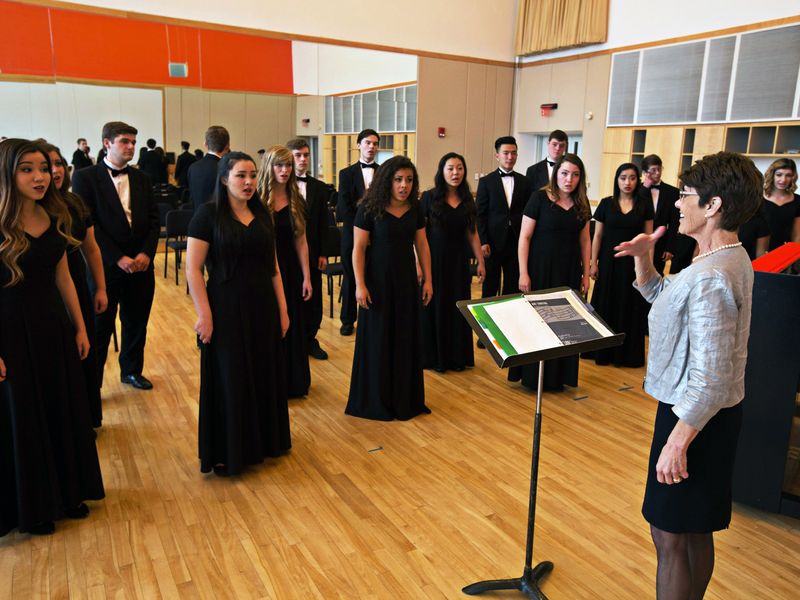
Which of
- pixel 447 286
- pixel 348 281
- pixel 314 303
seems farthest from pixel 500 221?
pixel 314 303

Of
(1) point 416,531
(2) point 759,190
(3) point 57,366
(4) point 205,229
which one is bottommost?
(1) point 416,531

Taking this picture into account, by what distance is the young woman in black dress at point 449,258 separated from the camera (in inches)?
189

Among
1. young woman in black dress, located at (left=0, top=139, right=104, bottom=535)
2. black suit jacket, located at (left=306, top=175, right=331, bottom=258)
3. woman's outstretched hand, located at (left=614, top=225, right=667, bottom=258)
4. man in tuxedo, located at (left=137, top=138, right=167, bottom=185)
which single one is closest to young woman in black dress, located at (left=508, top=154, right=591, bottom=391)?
black suit jacket, located at (left=306, top=175, right=331, bottom=258)

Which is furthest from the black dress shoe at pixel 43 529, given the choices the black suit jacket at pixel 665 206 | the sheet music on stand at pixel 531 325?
the black suit jacket at pixel 665 206

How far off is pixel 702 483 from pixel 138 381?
3.86 metres

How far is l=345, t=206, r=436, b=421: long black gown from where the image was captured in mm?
3916

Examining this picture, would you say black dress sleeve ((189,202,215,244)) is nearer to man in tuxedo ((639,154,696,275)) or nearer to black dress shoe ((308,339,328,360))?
black dress shoe ((308,339,328,360))

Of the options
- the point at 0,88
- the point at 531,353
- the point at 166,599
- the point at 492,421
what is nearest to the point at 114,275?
the point at 166,599

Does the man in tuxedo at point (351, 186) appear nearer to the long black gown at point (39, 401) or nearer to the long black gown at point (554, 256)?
the long black gown at point (554, 256)

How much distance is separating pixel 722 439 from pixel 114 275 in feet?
12.1

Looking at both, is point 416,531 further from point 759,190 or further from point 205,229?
point 759,190

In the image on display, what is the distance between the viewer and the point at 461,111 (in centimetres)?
1064

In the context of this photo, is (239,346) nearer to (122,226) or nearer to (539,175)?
(122,226)

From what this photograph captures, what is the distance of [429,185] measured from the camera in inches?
425
